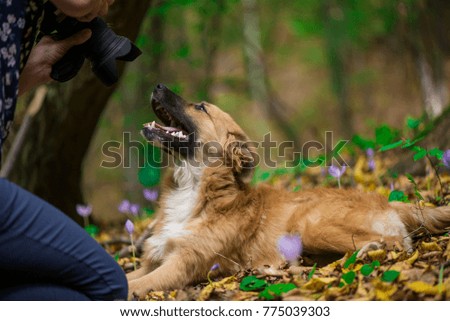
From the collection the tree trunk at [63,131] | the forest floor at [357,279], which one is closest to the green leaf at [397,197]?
the forest floor at [357,279]

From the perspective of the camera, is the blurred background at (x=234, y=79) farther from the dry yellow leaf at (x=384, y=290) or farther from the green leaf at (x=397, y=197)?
the dry yellow leaf at (x=384, y=290)

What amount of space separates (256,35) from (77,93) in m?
9.00

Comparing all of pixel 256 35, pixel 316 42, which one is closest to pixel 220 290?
pixel 256 35

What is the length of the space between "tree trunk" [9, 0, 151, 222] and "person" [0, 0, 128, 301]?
2792 mm

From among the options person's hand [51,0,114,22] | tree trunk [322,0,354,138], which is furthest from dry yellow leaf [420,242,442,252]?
tree trunk [322,0,354,138]

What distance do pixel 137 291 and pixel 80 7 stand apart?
1712mm

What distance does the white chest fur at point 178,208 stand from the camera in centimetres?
404

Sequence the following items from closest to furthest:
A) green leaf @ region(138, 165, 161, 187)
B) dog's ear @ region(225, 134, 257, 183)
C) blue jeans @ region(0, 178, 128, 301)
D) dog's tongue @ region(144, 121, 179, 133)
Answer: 1. blue jeans @ region(0, 178, 128, 301)
2. dog's ear @ region(225, 134, 257, 183)
3. dog's tongue @ region(144, 121, 179, 133)
4. green leaf @ region(138, 165, 161, 187)

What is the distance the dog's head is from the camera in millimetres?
4230

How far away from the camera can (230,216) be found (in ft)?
13.1

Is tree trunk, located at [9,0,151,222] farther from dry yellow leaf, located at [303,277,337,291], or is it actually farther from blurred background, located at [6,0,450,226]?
dry yellow leaf, located at [303,277,337,291]

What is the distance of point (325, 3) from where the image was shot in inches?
457

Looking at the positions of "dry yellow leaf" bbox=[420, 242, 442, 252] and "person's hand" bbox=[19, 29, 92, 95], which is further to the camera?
"dry yellow leaf" bbox=[420, 242, 442, 252]

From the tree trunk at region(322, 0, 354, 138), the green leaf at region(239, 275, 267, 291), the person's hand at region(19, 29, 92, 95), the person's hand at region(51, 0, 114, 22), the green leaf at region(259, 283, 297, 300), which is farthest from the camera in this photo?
the tree trunk at region(322, 0, 354, 138)
